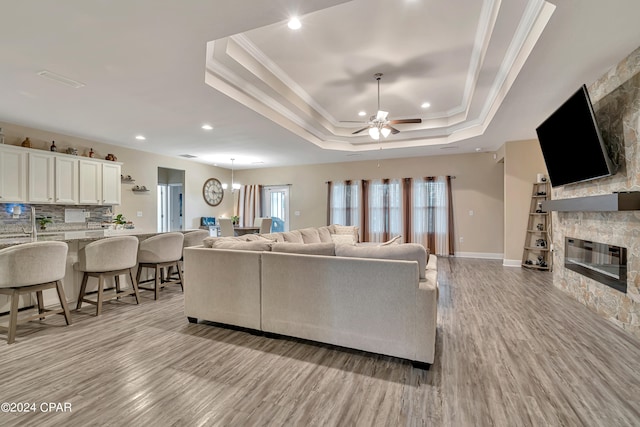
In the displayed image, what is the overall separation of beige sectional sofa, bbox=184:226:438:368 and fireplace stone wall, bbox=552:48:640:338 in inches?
76.0

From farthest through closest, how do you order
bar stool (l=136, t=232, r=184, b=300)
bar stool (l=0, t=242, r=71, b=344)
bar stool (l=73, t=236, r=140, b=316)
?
→ bar stool (l=136, t=232, r=184, b=300) → bar stool (l=73, t=236, r=140, b=316) → bar stool (l=0, t=242, r=71, b=344)

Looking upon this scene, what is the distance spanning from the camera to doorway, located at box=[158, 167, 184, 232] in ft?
30.2

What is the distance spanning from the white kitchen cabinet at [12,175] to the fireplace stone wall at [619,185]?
8180mm

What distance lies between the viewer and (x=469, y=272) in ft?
18.5

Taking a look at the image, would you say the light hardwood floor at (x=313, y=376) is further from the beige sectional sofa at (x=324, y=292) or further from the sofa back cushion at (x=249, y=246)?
the sofa back cushion at (x=249, y=246)

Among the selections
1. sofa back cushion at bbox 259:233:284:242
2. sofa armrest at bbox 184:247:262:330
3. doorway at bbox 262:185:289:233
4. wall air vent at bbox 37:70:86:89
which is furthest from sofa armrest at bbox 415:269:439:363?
doorway at bbox 262:185:289:233

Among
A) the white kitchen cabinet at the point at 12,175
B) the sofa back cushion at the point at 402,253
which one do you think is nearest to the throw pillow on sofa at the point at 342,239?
the sofa back cushion at the point at 402,253

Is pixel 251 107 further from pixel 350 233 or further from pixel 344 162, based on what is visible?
pixel 344 162

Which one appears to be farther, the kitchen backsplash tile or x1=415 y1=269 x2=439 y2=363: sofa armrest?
the kitchen backsplash tile

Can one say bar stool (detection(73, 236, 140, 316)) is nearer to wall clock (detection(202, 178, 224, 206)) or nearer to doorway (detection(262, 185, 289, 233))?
wall clock (detection(202, 178, 224, 206))

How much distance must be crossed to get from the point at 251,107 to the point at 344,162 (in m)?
4.81

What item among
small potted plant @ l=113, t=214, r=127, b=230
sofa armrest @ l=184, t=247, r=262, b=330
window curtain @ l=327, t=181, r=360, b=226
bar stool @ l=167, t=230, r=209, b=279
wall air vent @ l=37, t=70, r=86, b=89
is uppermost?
wall air vent @ l=37, t=70, r=86, b=89

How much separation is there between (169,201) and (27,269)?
6999mm

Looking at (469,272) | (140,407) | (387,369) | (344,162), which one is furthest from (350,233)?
(140,407)
